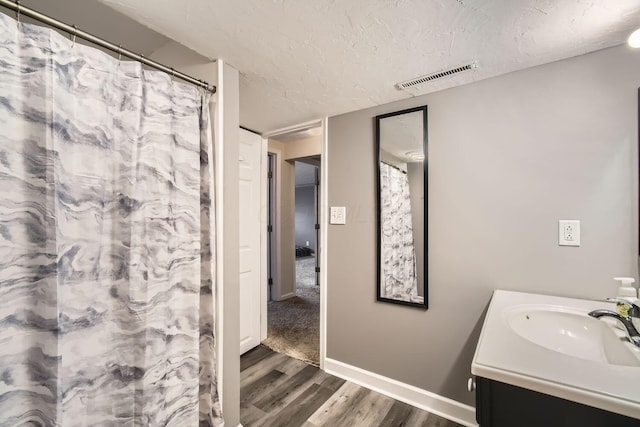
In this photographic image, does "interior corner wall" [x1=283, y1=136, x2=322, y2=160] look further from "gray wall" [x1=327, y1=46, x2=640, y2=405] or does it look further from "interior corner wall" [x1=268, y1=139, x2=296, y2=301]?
"gray wall" [x1=327, y1=46, x2=640, y2=405]

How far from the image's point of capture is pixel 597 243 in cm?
133

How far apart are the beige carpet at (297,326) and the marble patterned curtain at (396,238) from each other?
106 centimetres

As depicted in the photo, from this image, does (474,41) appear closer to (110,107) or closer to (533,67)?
(533,67)

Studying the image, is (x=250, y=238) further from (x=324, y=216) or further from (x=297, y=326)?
(x=297, y=326)

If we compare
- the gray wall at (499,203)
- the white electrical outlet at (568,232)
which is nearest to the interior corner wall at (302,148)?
the gray wall at (499,203)

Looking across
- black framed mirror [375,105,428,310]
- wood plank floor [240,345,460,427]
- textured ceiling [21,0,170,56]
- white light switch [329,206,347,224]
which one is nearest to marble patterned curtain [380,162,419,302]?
black framed mirror [375,105,428,310]

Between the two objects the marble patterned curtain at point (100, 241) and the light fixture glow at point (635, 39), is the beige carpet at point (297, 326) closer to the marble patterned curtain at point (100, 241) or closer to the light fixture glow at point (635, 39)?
the marble patterned curtain at point (100, 241)

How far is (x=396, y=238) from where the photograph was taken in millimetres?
1958

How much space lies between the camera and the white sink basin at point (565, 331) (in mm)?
1040

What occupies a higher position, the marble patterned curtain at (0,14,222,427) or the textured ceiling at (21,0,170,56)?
the textured ceiling at (21,0,170,56)

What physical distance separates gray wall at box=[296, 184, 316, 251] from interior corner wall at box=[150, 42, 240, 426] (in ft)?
23.4

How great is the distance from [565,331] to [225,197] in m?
1.75

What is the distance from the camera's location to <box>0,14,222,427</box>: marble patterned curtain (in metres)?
0.85

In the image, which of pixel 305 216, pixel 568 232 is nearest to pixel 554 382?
pixel 568 232
